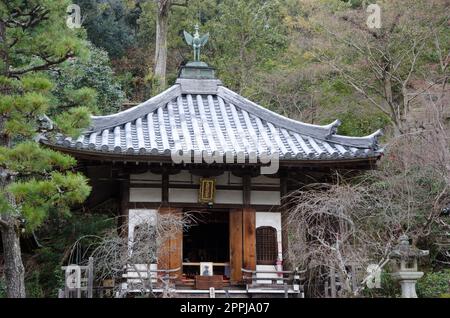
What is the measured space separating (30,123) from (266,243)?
19.4ft

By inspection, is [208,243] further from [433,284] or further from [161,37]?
[161,37]

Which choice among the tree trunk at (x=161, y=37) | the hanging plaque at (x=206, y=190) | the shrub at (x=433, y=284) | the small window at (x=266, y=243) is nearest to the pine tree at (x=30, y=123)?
the hanging plaque at (x=206, y=190)

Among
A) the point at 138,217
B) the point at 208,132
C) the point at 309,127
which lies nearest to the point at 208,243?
the point at 208,132

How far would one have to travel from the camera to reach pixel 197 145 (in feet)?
46.0

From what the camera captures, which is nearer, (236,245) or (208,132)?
(236,245)

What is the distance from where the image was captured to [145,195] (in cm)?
1409

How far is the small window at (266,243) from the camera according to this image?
1420cm

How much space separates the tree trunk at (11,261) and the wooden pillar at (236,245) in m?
4.76

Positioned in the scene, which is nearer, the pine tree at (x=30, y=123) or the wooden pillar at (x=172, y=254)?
the pine tree at (x=30, y=123)

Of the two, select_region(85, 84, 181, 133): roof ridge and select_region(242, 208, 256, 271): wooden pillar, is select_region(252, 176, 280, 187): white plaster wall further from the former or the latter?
select_region(85, 84, 181, 133): roof ridge

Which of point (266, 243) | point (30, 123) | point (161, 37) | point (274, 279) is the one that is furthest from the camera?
point (161, 37)

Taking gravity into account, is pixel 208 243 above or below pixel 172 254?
above

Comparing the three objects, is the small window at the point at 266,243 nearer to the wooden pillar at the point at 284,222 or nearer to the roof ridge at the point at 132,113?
the wooden pillar at the point at 284,222
